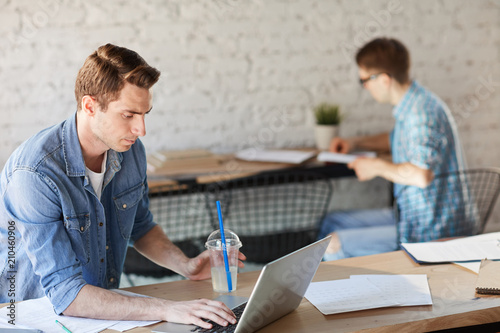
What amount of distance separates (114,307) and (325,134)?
2.27 metres

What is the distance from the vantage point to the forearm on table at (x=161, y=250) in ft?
5.62

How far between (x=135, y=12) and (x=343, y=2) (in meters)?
1.23

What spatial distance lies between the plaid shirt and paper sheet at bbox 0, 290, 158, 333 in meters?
1.55

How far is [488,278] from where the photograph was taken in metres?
1.55

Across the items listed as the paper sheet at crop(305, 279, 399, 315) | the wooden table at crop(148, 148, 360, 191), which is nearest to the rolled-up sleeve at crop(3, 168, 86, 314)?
the paper sheet at crop(305, 279, 399, 315)

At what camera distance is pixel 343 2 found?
3605mm

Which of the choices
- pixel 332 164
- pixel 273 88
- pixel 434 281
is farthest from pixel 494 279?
pixel 273 88

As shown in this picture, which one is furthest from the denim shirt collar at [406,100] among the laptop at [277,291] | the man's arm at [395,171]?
the laptop at [277,291]

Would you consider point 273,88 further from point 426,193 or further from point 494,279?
point 494,279

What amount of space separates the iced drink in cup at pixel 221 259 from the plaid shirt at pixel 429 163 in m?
1.22

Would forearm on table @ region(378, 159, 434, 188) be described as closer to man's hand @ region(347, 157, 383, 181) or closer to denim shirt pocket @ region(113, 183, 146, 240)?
man's hand @ region(347, 157, 383, 181)

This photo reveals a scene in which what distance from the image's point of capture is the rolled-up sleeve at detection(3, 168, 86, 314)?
1385mm

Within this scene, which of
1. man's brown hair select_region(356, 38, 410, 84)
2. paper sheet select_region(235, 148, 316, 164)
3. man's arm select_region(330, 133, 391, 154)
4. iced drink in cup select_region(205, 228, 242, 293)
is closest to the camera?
iced drink in cup select_region(205, 228, 242, 293)

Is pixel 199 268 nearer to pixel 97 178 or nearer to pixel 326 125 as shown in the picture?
pixel 97 178
